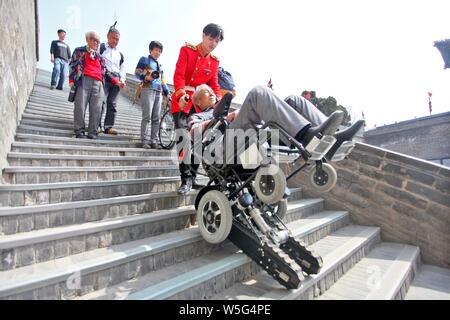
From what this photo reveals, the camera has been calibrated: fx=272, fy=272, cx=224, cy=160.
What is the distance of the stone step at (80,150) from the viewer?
2.99m

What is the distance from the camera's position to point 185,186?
2.89 m

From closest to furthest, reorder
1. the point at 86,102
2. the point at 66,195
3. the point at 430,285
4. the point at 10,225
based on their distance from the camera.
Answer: the point at 10,225 < the point at 66,195 < the point at 430,285 < the point at 86,102

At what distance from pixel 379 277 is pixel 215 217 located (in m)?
1.55

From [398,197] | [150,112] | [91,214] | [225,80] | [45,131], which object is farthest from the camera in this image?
[150,112]

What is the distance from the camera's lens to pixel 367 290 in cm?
212

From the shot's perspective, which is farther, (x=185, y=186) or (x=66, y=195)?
(x=185, y=186)

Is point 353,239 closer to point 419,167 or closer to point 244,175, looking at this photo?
point 419,167

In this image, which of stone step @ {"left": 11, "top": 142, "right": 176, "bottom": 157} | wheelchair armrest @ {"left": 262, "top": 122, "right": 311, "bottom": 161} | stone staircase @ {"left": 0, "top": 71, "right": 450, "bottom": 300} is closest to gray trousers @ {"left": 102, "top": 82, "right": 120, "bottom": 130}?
stone step @ {"left": 11, "top": 142, "right": 176, "bottom": 157}

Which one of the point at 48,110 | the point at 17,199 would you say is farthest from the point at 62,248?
the point at 48,110

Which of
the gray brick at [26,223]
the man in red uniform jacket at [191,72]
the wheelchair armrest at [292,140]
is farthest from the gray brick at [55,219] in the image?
the wheelchair armrest at [292,140]

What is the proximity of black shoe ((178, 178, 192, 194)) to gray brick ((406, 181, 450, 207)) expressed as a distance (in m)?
2.82

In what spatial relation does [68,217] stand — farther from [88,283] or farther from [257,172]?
[257,172]
